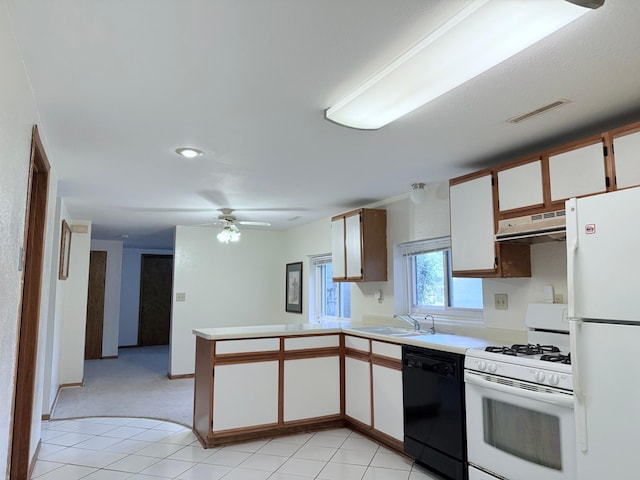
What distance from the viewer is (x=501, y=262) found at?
9.37 ft

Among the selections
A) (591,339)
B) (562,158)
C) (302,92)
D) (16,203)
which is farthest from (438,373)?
(16,203)

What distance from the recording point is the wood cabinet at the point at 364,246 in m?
4.28

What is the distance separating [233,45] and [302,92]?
461 millimetres

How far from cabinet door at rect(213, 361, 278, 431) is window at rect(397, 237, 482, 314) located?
59.2 inches

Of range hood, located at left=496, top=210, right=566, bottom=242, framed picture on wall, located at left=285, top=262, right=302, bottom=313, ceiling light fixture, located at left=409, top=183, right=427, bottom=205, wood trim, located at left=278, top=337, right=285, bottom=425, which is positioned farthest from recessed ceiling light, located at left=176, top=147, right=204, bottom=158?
framed picture on wall, located at left=285, top=262, right=302, bottom=313

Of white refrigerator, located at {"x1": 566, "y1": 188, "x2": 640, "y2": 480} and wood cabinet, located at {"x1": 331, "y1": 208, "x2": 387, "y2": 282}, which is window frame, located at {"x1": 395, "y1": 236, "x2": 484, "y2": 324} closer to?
wood cabinet, located at {"x1": 331, "y1": 208, "x2": 387, "y2": 282}

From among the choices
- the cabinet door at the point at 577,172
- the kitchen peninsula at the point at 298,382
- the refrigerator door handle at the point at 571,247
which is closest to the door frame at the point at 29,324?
the kitchen peninsula at the point at 298,382

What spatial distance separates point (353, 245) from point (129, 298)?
6533 mm

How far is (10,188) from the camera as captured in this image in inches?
65.6

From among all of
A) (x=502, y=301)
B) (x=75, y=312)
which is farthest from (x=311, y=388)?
(x=75, y=312)

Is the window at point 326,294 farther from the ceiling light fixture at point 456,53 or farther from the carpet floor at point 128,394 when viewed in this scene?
the ceiling light fixture at point 456,53

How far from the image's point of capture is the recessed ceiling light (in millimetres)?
2844

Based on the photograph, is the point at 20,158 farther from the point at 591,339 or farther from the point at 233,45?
the point at 591,339

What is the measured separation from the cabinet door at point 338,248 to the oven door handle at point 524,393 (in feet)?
7.18
